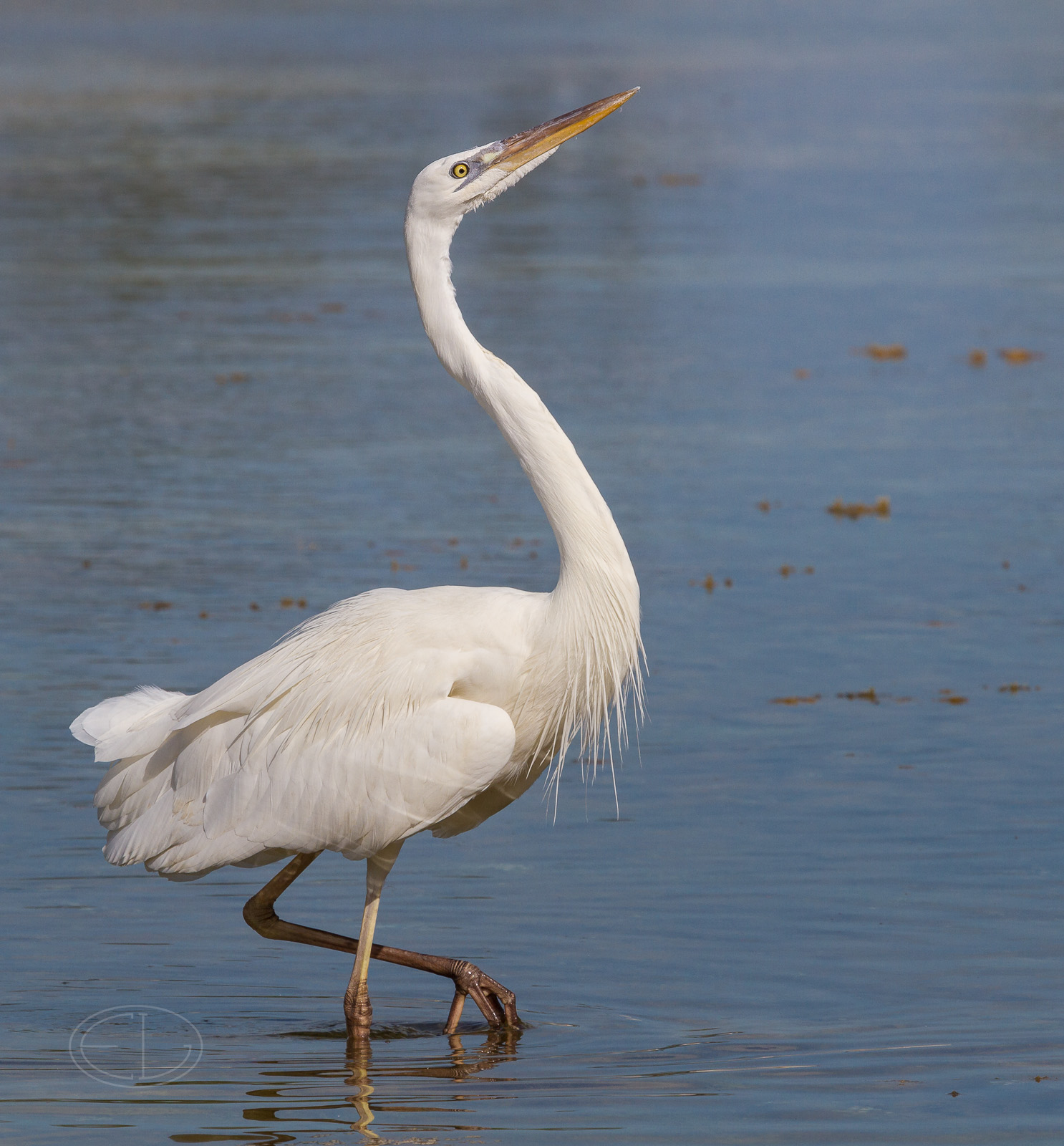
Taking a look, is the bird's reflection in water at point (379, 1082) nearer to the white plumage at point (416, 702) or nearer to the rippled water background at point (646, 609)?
the rippled water background at point (646, 609)

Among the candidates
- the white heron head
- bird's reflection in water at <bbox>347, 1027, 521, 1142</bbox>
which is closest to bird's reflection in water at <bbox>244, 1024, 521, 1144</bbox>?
bird's reflection in water at <bbox>347, 1027, 521, 1142</bbox>

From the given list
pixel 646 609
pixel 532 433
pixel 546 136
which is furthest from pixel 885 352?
pixel 532 433

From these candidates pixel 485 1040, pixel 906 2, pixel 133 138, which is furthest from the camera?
pixel 906 2

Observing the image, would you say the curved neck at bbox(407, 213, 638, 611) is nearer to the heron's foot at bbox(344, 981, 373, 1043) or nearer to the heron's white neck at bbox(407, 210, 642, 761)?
the heron's white neck at bbox(407, 210, 642, 761)

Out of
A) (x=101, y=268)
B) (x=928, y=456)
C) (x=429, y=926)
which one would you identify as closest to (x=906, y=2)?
(x=101, y=268)

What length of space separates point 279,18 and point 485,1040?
266ft

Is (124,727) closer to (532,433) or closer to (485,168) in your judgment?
(532,433)

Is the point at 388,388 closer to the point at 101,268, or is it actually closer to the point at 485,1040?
the point at 101,268

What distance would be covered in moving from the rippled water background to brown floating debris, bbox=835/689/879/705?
0.03 meters

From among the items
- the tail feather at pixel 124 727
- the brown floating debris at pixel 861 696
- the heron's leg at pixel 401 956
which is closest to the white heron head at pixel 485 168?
the tail feather at pixel 124 727

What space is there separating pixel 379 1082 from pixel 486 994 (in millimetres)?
483

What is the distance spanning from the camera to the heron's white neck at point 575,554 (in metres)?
6.64

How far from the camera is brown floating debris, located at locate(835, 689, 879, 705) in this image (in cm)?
961

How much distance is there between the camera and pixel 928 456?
14.3m
